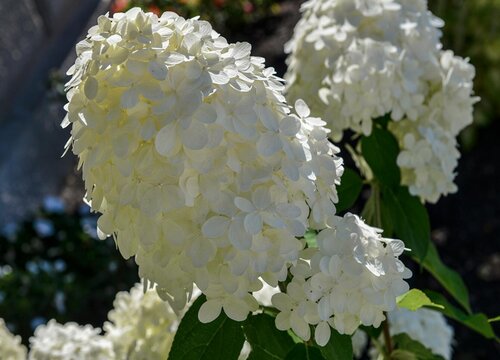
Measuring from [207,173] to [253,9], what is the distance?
461cm

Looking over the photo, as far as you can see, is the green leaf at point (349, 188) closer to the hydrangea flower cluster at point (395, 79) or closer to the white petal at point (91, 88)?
the hydrangea flower cluster at point (395, 79)

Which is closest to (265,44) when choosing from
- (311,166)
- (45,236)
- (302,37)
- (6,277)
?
(45,236)

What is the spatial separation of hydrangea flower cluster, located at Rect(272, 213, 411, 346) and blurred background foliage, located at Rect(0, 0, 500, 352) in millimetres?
2290

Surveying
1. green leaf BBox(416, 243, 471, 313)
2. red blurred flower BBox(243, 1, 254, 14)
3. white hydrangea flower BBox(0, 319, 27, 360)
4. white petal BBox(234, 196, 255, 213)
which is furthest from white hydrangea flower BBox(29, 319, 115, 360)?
red blurred flower BBox(243, 1, 254, 14)

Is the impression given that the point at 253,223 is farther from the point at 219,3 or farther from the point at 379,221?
the point at 219,3

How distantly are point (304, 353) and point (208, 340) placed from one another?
0.11 metres

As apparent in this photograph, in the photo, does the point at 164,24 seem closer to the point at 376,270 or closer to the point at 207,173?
the point at 207,173

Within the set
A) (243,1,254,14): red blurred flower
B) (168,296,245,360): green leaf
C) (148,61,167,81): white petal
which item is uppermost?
(148,61,167,81): white petal

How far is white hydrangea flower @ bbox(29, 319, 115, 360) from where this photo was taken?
1426 millimetres

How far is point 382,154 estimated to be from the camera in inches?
54.0

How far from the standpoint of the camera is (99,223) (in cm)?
94

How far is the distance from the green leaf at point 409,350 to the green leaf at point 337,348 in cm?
37

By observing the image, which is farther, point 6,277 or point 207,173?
point 6,277

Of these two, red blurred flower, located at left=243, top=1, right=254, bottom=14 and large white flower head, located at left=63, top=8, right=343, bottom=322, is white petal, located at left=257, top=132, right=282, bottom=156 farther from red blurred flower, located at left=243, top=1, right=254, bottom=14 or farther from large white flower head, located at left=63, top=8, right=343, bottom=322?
red blurred flower, located at left=243, top=1, right=254, bottom=14
